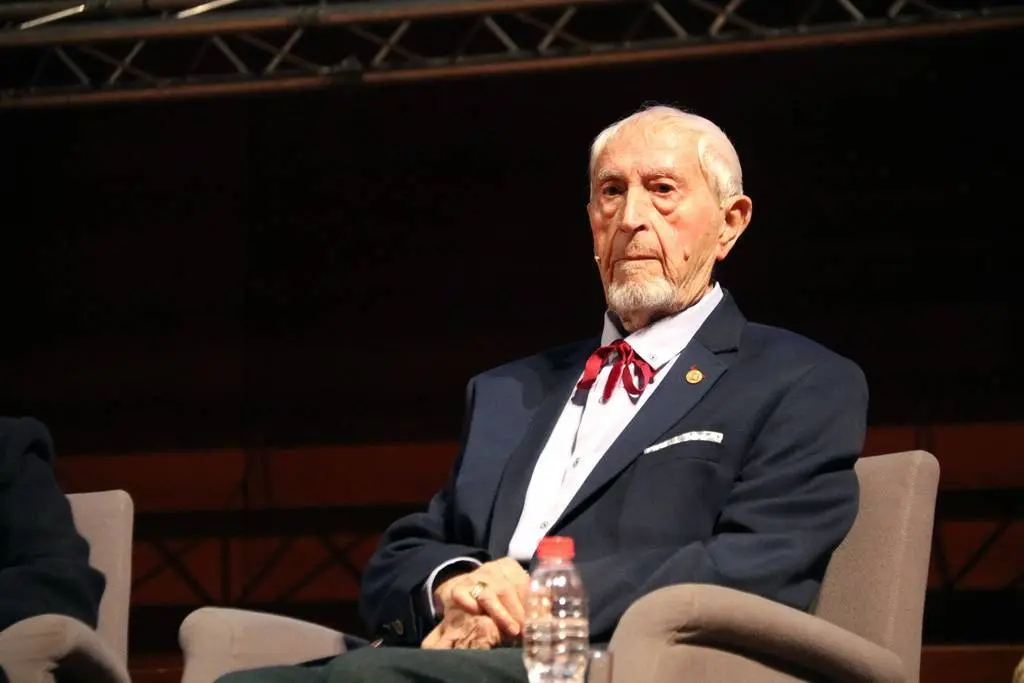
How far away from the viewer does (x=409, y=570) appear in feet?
7.40

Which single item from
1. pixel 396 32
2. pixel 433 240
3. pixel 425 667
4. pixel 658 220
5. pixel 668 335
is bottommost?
pixel 425 667

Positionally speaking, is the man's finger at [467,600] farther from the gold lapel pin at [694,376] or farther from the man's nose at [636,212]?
the man's nose at [636,212]

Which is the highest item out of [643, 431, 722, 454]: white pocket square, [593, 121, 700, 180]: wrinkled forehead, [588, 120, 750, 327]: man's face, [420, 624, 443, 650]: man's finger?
[593, 121, 700, 180]: wrinkled forehead

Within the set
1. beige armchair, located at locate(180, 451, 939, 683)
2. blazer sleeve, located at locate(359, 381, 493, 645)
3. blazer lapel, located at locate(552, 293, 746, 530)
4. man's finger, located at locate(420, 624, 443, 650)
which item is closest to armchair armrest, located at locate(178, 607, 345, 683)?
beige armchair, located at locate(180, 451, 939, 683)

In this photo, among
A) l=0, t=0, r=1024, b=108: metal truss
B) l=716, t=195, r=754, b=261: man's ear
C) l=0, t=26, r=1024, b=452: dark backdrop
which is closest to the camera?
l=716, t=195, r=754, b=261: man's ear

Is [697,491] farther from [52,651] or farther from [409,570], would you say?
[52,651]

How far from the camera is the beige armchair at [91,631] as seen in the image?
217 cm

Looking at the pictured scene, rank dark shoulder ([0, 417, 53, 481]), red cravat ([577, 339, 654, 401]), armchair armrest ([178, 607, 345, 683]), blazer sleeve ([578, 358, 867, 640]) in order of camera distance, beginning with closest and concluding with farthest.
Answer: blazer sleeve ([578, 358, 867, 640]) → armchair armrest ([178, 607, 345, 683]) → red cravat ([577, 339, 654, 401]) → dark shoulder ([0, 417, 53, 481])

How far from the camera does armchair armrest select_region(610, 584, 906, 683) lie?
1.76 meters

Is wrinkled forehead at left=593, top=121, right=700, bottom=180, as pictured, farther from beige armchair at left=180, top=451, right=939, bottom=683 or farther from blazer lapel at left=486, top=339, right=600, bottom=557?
beige armchair at left=180, top=451, right=939, bottom=683

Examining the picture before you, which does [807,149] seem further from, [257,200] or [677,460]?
[677,460]

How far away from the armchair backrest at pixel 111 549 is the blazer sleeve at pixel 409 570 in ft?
1.62

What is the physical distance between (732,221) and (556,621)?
860mm

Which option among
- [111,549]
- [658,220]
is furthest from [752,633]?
[111,549]
